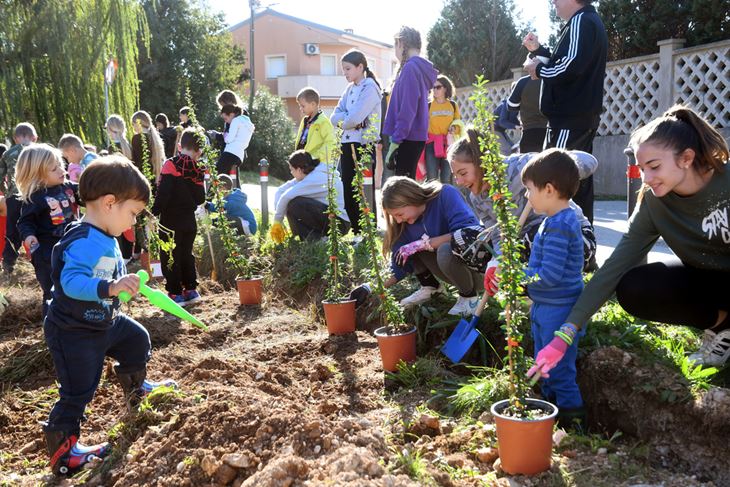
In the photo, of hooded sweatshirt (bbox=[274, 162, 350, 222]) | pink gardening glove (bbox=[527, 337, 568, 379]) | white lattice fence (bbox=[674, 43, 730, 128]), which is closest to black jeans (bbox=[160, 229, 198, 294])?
hooded sweatshirt (bbox=[274, 162, 350, 222])

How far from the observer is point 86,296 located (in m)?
2.91

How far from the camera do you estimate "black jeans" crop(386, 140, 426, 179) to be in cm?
658

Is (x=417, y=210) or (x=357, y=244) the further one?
(x=357, y=244)

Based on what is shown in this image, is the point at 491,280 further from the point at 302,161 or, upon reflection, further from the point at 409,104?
the point at 302,161

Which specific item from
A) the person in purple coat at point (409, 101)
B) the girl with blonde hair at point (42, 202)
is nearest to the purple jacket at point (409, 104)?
the person in purple coat at point (409, 101)

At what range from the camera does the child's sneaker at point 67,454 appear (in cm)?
297

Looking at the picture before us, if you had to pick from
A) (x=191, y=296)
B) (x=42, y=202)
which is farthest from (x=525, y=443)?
(x=191, y=296)

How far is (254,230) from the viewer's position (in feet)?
26.5

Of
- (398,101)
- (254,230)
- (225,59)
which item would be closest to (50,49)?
(254,230)

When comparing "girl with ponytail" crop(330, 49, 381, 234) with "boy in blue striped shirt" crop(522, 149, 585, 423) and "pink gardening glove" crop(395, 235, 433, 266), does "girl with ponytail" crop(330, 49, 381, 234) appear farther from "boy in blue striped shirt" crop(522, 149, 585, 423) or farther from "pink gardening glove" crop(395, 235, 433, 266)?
"boy in blue striped shirt" crop(522, 149, 585, 423)

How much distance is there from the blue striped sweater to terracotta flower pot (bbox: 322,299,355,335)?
65.4 inches

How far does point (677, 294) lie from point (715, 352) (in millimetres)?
326

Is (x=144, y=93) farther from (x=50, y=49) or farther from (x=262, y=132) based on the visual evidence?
(x=50, y=49)

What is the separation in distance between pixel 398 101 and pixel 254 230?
2603 mm
